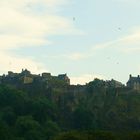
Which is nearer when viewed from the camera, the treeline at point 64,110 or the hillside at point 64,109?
the treeline at point 64,110

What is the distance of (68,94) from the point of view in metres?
187

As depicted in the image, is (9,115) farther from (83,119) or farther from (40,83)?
(40,83)

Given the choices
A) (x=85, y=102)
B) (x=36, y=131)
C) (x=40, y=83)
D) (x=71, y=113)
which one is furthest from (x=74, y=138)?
(x=40, y=83)

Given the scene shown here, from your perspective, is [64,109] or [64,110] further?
[64,109]

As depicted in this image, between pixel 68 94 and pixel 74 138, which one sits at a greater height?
pixel 68 94

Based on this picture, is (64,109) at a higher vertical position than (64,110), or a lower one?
higher

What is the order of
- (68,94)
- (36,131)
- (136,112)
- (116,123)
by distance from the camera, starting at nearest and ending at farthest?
(36,131), (116,123), (136,112), (68,94)

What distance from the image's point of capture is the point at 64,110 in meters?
174

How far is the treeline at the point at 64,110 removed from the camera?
451 ft

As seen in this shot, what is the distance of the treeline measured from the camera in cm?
13738

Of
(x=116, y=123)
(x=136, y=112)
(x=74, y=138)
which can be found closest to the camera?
(x=74, y=138)

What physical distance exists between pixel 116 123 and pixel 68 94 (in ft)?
87.9

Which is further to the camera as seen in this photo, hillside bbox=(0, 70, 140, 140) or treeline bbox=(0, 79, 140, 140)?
hillside bbox=(0, 70, 140, 140)

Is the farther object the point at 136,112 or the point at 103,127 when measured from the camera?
the point at 136,112
